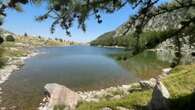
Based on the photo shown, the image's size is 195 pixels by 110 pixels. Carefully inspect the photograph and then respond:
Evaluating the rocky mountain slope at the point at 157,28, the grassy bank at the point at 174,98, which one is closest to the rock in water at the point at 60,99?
the grassy bank at the point at 174,98

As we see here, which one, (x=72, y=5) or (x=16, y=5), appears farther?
(x=72, y=5)

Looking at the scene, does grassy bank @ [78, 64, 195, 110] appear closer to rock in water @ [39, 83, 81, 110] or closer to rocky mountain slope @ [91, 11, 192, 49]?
rock in water @ [39, 83, 81, 110]

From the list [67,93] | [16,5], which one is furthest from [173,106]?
[16,5]

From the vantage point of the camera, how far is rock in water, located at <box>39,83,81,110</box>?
2448cm

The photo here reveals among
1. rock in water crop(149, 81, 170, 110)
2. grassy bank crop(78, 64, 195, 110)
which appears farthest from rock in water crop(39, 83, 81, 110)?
rock in water crop(149, 81, 170, 110)

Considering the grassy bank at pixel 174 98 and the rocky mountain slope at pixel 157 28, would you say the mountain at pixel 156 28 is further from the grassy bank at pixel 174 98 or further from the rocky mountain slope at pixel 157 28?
the grassy bank at pixel 174 98

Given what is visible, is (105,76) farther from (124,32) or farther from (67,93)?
(124,32)

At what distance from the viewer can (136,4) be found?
27.1 ft

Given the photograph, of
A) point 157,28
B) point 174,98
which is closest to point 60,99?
point 174,98

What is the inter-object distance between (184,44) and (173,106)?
9573 millimetres

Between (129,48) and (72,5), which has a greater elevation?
(72,5)

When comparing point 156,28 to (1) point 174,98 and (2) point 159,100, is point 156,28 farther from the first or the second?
(1) point 174,98

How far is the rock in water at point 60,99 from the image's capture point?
24484mm

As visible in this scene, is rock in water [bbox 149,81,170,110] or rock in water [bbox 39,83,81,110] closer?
rock in water [bbox 149,81,170,110]
